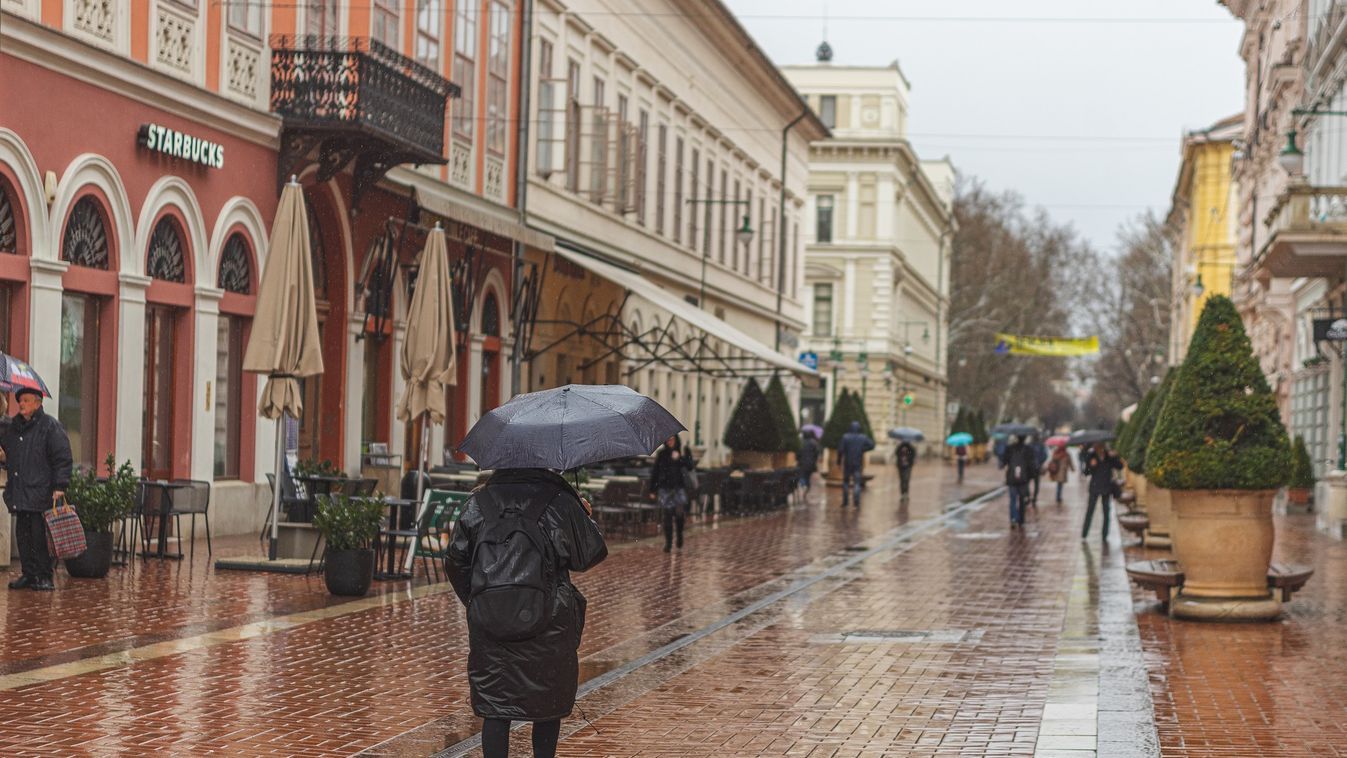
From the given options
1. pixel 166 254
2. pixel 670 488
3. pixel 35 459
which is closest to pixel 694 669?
pixel 35 459

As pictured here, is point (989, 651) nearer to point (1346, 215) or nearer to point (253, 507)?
point (253, 507)

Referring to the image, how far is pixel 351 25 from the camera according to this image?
80.6 feet

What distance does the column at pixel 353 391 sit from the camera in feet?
83.1

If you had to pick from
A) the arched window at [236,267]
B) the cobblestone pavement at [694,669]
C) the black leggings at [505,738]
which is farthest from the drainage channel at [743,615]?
the arched window at [236,267]

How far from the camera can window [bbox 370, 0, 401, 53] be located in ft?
82.1

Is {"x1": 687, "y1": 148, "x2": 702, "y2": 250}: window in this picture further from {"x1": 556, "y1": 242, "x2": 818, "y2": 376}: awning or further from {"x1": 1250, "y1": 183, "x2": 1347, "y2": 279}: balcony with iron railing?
{"x1": 1250, "y1": 183, "x2": 1347, "y2": 279}: balcony with iron railing

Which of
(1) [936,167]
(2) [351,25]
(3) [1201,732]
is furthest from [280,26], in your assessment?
(1) [936,167]

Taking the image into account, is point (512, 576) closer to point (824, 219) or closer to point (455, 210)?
point (455, 210)

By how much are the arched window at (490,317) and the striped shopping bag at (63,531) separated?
1602 cm

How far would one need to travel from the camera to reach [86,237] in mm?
18828

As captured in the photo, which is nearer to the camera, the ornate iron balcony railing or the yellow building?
the ornate iron balcony railing

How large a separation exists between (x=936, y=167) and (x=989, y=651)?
10276 cm

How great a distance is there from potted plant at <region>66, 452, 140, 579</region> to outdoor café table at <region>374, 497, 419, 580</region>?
86.6 inches

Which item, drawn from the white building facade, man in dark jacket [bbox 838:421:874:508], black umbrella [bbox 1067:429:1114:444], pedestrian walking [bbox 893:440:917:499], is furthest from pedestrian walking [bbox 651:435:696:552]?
the white building facade
